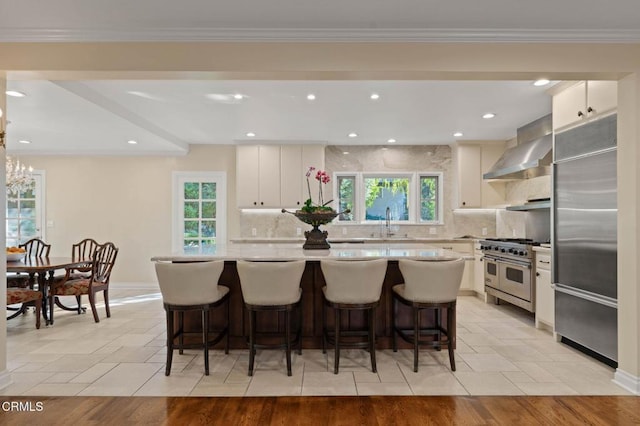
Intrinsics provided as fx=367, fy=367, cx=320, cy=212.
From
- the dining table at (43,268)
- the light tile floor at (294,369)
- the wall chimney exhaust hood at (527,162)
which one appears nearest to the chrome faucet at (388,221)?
the wall chimney exhaust hood at (527,162)

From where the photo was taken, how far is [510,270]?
15.0 ft

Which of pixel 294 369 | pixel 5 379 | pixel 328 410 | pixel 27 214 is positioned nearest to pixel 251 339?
pixel 294 369

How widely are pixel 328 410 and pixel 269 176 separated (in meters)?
4.27

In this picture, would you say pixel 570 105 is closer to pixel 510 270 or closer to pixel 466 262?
pixel 510 270

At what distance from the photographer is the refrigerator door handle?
286 cm

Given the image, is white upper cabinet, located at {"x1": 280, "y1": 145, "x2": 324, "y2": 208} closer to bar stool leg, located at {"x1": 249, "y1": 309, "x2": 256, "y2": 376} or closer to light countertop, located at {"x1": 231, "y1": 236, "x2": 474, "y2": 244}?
light countertop, located at {"x1": 231, "y1": 236, "x2": 474, "y2": 244}

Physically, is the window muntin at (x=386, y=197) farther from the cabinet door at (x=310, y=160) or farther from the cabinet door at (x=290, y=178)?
the cabinet door at (x=290, y=178)

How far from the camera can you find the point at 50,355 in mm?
3303

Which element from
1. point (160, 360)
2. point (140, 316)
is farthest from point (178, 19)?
point (140, 316)

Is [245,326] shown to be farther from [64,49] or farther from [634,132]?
[634,132]

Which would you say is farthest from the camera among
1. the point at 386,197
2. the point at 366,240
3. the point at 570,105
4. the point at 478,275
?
the point at 386,197

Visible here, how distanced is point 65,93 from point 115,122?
3.41 feet

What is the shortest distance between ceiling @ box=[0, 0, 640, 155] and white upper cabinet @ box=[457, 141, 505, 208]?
1.01ft

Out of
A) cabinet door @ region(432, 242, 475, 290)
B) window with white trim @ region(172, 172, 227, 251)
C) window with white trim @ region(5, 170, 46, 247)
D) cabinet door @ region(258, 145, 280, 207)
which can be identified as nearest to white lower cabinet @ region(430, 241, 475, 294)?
cabinet door @ region(432, 242, 475, 290)
